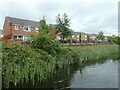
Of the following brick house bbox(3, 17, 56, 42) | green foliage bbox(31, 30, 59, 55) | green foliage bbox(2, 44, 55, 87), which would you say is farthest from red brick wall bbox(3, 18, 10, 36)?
green foliage bbox(2, 44, 55, 87)

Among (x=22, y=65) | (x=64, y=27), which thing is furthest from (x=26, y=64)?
(x=64, y=27)

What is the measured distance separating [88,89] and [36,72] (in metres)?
6.08

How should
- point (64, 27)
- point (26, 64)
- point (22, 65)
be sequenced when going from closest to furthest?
point (22, 65) → point (26, 64) → point (64, 27)

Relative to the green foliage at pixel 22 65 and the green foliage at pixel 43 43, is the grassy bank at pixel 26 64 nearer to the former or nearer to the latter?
the green foliage at pixel 22 65

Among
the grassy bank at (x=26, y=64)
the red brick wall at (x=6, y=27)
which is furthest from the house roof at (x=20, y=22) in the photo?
the grassy bank at (x=26, y=64)

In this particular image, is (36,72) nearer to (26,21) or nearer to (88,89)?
(88,89)

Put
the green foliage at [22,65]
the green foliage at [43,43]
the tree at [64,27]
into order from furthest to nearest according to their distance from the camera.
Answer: the tree at [64,27]
the green foliage at [43,43]
the green foliage at [22,65]

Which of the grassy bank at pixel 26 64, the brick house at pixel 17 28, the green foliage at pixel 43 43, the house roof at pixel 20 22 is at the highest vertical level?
the house roof at pixel 20 22

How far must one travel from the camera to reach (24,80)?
1930cm

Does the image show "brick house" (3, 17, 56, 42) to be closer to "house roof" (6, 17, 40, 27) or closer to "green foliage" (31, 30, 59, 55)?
"house roof" (6, 17, 40, 27)

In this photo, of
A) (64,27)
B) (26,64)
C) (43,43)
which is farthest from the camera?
(64,27)

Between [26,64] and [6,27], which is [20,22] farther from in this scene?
[26,64]

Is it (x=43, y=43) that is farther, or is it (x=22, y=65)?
(x=43, y=43)

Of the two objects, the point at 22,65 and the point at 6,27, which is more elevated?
the point at 6,27
